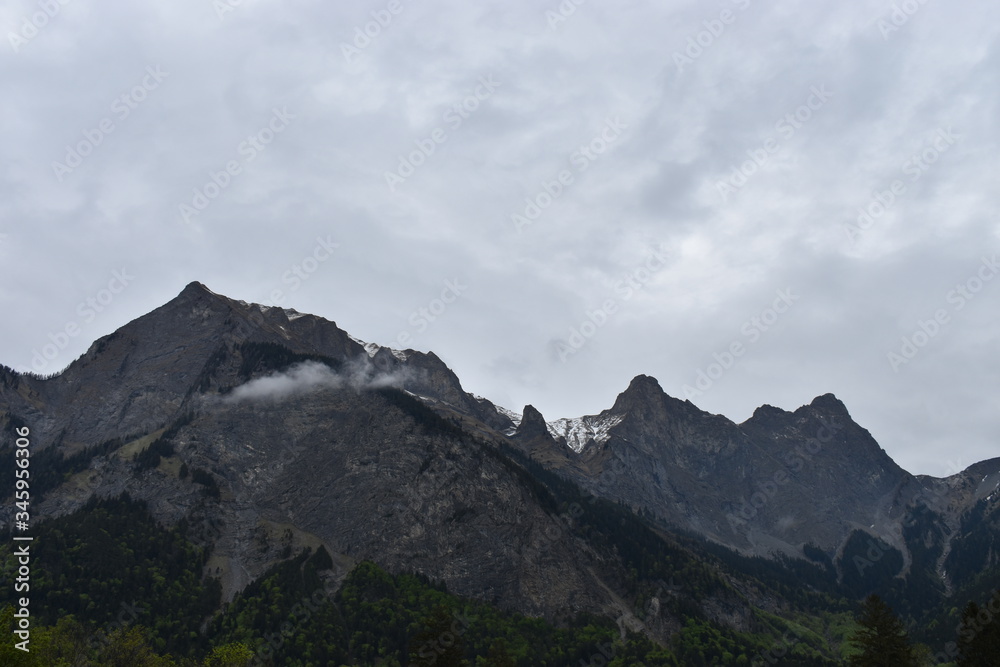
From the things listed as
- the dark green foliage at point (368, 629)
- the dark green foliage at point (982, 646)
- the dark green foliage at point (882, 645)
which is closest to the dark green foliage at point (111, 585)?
the dark green foliage at point (368, 629)

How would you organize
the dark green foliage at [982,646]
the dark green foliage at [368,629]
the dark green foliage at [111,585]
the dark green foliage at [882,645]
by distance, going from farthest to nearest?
1. the dark green foliage at [111,585]
2. the dark green foliage at [368,629]
3. the dark green foliage at [882,645]
4. the dark green foliage at [982,646]

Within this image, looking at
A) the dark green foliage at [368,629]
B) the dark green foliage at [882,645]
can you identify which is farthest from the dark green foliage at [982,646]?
the dark green foliage at [368,629]

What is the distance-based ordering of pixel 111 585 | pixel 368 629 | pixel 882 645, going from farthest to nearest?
pixel 111 585, pixel 368 629, pixel 882 645

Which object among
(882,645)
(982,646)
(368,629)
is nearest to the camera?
(982,646)

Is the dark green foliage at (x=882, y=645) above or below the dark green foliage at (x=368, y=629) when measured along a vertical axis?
above

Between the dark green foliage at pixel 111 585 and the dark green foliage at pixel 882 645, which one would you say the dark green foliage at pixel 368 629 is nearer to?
the dark green foliage at pixel 111 585

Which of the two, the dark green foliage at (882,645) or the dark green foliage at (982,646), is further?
the dark green foliage at (882,645)

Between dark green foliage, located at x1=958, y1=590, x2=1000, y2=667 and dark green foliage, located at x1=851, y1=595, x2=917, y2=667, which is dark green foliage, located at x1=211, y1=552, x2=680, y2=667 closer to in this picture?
dark green foliage, located at x1=851, y1=595, x2=917, y2=667

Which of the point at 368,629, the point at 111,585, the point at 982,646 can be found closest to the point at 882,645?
the point at 982,646

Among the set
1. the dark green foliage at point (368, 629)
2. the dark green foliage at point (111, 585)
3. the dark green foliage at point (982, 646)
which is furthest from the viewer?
the dark green foliage at point (111, 585)

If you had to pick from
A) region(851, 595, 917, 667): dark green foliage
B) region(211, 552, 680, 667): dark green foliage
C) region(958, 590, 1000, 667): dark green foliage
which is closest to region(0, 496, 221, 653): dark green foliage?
region(211, 552, 680, 667): dark green foliage

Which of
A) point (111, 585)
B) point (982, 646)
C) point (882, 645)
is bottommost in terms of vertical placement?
point (111, 585)

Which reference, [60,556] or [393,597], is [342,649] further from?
[60,556]

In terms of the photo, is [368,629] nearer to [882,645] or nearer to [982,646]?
[882,645]
